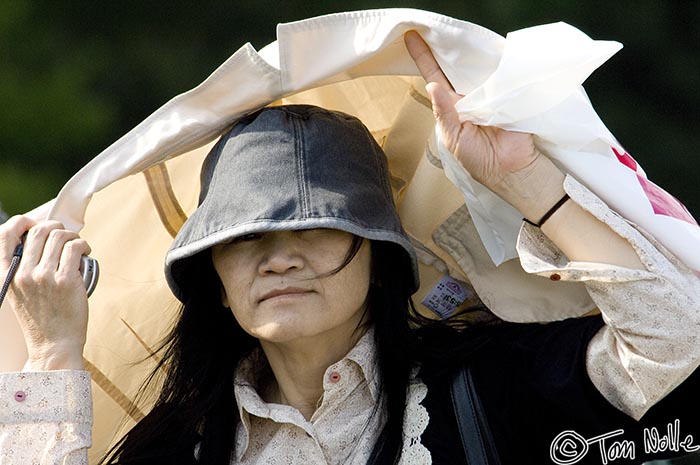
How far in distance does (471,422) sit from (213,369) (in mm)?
479

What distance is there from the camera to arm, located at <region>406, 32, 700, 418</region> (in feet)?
6.12

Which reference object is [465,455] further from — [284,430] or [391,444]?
[284,430]

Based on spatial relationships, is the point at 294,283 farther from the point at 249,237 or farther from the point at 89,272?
the point at 89,272

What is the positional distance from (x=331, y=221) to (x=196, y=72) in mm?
1590

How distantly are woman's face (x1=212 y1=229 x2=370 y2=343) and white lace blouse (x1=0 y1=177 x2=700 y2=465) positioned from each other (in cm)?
10

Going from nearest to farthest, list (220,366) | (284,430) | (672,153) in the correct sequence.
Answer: (284,430), (220,366), (672,153)

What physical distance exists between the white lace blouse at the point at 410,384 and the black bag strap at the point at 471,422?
0.06 m

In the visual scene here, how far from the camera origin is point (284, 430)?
2.13 metres

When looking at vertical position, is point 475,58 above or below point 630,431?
above

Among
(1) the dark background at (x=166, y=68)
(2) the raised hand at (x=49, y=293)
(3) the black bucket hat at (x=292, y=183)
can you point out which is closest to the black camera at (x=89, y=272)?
(2) the raised hand at (x=49, y=293)

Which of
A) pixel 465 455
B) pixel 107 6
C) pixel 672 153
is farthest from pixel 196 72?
pixel 465 455

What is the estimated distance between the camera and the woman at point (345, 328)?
1.92 m

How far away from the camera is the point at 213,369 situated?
2.26 metres

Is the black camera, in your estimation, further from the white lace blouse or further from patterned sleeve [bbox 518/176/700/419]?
patterned sleeve [bbox 518/176/700/419]
